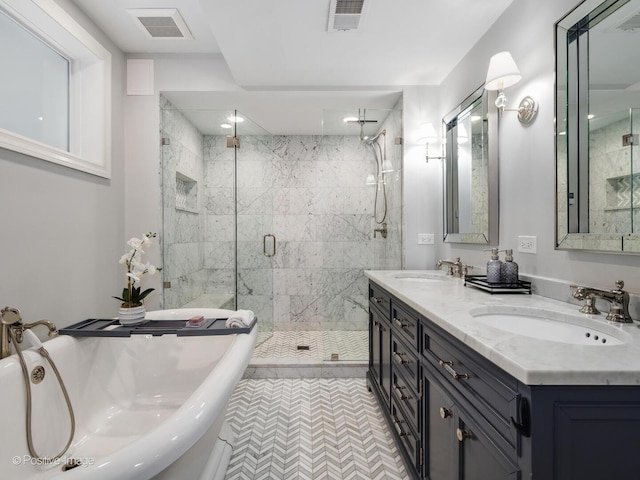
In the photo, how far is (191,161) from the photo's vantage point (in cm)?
350

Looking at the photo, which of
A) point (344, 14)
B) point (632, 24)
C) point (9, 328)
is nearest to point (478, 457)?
point (632, 24)

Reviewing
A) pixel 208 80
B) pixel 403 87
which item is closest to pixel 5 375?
pixel 208 80

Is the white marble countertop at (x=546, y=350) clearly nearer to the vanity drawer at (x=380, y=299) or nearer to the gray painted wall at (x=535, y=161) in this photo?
the gray painted wall at (x=535, y=161)

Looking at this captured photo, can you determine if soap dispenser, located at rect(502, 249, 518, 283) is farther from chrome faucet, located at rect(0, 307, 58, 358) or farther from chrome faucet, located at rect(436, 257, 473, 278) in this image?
chrome faucet, located at rect(0, 307, 58, 358)

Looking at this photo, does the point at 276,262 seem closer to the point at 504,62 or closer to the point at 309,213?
the point at 309,213

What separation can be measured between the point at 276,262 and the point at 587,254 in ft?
11.2

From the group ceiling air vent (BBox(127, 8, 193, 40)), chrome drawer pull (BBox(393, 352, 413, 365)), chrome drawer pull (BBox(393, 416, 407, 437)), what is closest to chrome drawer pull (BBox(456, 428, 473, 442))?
chrome drawer pull (BBox(393, 352, 413, 365))

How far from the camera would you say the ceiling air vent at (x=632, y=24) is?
3.80 ft

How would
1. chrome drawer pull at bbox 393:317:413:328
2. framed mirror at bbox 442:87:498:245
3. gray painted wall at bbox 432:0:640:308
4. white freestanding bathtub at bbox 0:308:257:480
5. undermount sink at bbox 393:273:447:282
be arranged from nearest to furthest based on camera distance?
1. white freestanding bathtub at bbox 0:308:257:480
2. gray painted wall at bbox 432:0:640:308
3. chrome drawer pull at bbox 393:317:413:328
4. framed mirror at bbox 442:87:498:245
5. undermount sink at bbox 393:273:447:282

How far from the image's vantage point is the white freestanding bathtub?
0.83 metres

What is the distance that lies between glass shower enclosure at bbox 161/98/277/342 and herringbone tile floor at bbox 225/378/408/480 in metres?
1.09

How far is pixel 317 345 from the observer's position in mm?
3498

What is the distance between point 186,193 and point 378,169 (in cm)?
200

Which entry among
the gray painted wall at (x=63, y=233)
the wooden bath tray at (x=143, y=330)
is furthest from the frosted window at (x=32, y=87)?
the wooden bath tray at (x=143, y=330)
